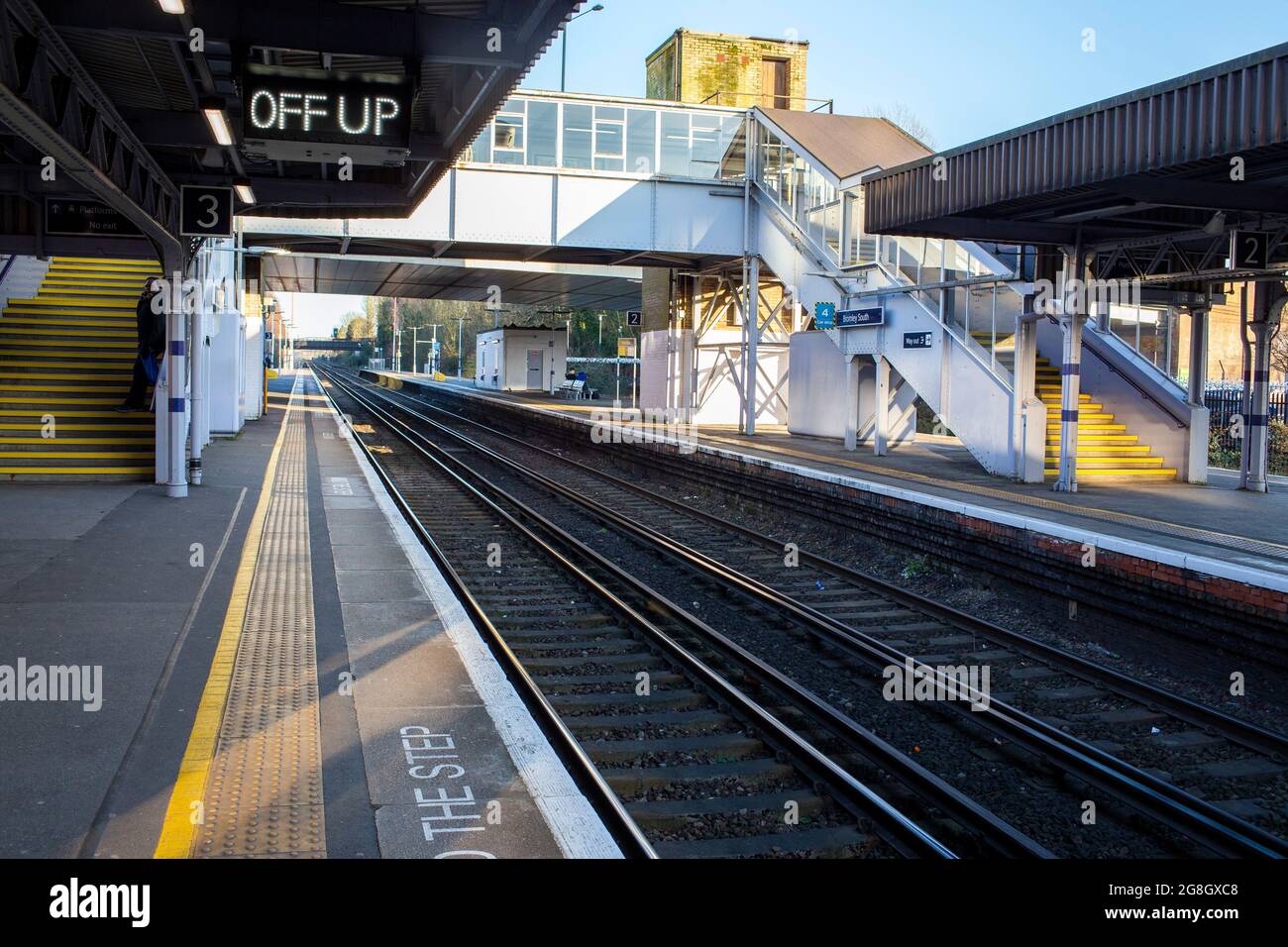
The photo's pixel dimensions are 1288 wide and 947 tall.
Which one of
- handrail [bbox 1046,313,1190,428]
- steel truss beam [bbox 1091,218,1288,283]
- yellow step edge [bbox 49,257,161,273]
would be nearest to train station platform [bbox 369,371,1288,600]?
handrail [bbox 1046,313,1190,428]

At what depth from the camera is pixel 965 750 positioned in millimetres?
6316

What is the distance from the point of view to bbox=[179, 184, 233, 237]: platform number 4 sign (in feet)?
43.0

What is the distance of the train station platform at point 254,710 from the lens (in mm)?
4355

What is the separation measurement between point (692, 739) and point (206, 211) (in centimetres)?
1005

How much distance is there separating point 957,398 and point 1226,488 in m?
4.10

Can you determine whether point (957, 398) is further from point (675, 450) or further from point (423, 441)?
point (423, 441)

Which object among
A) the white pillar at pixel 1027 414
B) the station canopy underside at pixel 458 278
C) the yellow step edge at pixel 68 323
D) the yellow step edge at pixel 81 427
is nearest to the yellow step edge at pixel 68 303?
the yellow step edge at pixel 68 323

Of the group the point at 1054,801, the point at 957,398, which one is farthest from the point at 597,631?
the point at 957,398

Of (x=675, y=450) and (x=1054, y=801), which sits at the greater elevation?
(x=675, y=450)

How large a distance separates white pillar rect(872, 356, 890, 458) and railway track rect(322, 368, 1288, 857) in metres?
6.64
